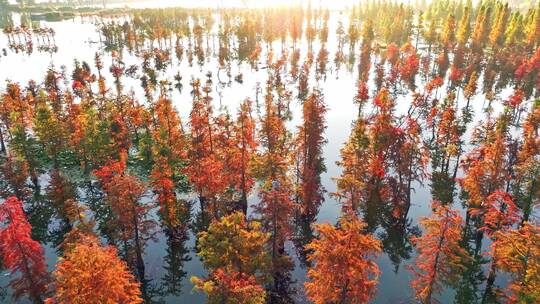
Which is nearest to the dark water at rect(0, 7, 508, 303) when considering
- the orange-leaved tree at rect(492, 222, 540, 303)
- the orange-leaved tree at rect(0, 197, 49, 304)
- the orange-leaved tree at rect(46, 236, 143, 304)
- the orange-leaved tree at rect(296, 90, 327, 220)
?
the orange-leaved tree at rect(296, 90, 327, 220)

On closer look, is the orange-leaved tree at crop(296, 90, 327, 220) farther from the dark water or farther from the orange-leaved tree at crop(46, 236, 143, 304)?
the orange-leaved tree at crop(46, 236, 143, 304)

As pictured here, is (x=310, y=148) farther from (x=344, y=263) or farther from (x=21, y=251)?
(x=21, y=251)

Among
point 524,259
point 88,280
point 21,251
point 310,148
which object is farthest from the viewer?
point 310,148

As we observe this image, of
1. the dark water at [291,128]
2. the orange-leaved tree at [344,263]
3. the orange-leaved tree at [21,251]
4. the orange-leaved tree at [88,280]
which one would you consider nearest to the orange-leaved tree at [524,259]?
the orange-leaved tree at [344,263]

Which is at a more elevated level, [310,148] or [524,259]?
[524,259]

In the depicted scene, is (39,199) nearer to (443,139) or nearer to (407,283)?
(407,283)

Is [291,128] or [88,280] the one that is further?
[291,128]

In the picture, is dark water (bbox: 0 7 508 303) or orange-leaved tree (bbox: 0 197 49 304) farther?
dark water (bbox: 0 7 508 303)

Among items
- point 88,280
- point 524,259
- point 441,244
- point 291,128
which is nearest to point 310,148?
point 441,244

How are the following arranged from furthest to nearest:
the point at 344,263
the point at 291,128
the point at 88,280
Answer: the point at 291,128
the point at 344,263
the point at 88,280

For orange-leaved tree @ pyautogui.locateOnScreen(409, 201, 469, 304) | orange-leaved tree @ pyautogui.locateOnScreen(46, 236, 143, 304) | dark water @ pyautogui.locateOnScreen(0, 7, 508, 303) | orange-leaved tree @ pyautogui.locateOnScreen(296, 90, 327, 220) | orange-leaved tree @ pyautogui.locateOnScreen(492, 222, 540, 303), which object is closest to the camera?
orange-leaved tree @ pyautogui.locateOnScreen(46, 236, 143, 304)
